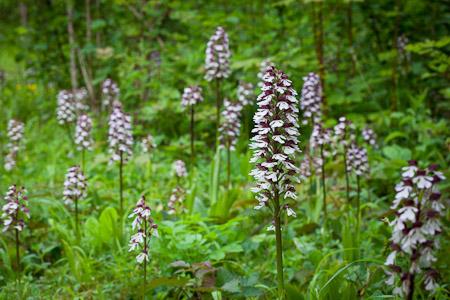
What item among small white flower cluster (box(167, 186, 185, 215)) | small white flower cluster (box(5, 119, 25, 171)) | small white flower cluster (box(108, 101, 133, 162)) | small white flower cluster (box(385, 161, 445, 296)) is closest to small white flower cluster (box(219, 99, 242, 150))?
small white flower cluster (box(167, 186, 185, 215))

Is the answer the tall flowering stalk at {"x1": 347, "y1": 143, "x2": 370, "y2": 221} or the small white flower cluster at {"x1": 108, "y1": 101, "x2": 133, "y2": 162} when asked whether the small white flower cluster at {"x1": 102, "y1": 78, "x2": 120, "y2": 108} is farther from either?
the tall flowering stalk at {"x1": 347, "y1": 143, "x2": 370, "y2": 221}

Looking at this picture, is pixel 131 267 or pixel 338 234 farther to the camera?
pixel 338 234

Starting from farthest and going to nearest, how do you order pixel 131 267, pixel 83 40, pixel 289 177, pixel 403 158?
pixel 83 40 < pixel 403 158 < pixel 131 267 < pixel 289 177

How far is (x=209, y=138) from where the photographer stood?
6.90 metres

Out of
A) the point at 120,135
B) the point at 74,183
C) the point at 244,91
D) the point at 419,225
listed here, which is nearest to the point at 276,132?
the point at 419,225

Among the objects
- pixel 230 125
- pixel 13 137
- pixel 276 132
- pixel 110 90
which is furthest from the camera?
pixel 110 90

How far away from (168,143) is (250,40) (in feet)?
6.47

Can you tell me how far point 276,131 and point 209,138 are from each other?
4590 millimetres

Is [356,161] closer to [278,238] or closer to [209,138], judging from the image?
[278,238]

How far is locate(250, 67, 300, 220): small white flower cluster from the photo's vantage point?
2301 mm

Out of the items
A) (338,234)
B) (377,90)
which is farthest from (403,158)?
(377,90)

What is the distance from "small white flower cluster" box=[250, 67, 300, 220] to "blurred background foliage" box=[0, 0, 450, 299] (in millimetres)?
566

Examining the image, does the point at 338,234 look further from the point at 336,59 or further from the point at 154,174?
the point at 336,59

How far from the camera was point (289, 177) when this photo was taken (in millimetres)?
2406
